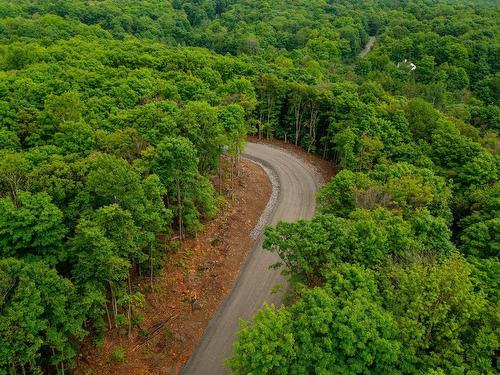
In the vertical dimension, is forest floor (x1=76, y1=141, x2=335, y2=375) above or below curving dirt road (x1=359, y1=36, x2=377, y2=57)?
below

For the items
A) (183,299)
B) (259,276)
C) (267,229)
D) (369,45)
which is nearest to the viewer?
(267,229)

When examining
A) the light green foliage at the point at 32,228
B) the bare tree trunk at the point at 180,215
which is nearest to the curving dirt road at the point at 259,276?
the bare tree trunk at the point at 180,215

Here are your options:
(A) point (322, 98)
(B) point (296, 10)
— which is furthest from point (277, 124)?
(B) point (296, 10)

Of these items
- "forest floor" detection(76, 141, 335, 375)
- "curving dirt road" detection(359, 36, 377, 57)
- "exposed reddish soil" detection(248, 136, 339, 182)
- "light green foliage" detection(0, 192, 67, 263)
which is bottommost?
"forest floor" detection(76, 141, 335, 375)

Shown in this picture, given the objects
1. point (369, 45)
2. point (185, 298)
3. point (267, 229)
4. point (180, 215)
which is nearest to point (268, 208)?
point (180, 215)

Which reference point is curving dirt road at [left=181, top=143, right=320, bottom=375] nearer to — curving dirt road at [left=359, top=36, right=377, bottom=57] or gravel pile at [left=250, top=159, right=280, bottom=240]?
gravel pile at [left=250, top=159, right=280, bottom=240]

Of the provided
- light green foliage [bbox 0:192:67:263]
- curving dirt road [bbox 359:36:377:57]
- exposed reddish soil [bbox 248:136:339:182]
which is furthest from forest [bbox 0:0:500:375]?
curving dirt road [bbox 359:36:377:57]

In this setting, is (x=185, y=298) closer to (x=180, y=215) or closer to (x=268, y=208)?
(x=180, y=215)

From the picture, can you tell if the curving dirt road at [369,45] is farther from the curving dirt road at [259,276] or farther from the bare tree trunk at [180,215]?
the bare tree trunk at [180,215]
